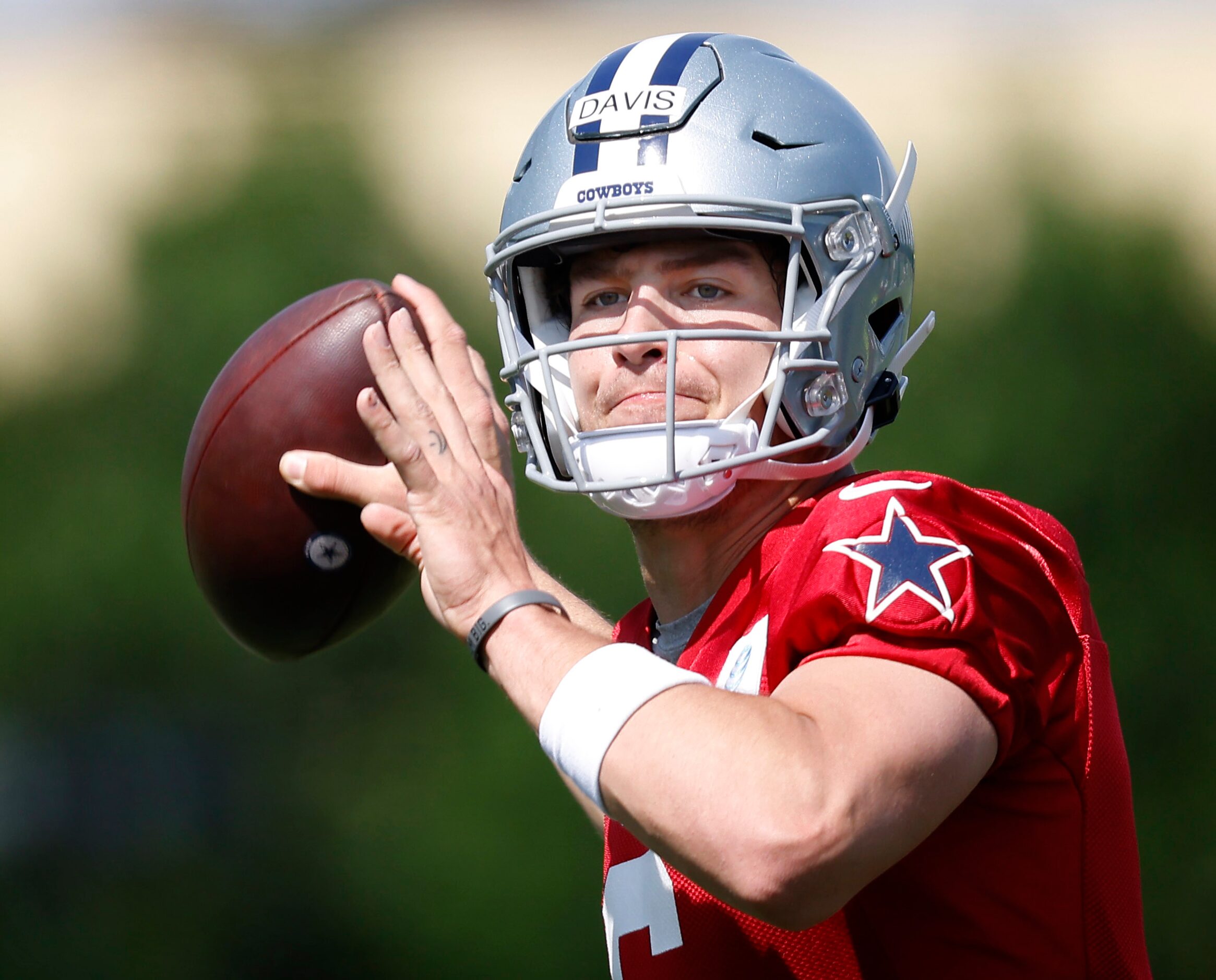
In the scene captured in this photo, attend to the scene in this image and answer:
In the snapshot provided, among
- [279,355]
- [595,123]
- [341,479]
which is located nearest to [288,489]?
[341,479]

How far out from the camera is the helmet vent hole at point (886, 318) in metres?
2.45

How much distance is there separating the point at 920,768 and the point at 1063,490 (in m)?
10.0

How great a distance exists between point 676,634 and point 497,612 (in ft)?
1.76

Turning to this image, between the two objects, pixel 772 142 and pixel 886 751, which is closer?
pixel 886 751

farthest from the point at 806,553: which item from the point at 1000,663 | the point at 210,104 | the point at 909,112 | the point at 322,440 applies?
the point at 210,104

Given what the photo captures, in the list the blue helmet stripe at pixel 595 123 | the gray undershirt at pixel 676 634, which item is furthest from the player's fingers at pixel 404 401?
the gray undershirt at pixel 676 634

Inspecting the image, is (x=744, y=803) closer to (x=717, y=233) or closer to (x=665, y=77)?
(x=717, y=233)

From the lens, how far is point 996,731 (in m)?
1.66

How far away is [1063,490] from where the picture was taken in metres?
11.1

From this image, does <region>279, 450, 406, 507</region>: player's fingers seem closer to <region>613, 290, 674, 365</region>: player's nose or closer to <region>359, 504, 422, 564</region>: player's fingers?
<region>359, 504, 422, 564</region>: player's fingers

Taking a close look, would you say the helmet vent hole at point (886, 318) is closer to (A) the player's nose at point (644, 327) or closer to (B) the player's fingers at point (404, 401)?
(A) the player's nose at point (644, 327)

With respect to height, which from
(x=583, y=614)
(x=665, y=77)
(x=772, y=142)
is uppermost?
(x=665, y=77)

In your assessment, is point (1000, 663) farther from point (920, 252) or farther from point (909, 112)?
point (909, 112)

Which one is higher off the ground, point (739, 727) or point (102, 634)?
point (739, 727)
